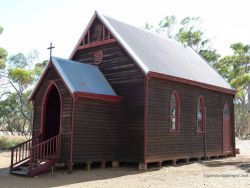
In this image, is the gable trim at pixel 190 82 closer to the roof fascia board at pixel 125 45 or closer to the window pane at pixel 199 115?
the roof fascia board at pixel 125 45

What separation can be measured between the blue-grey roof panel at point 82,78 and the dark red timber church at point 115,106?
0.14 feet

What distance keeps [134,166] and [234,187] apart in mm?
6960

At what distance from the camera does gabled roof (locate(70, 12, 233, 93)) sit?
1814cm

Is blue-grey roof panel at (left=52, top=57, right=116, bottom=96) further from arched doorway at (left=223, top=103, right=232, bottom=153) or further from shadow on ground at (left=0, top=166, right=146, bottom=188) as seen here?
arched doorway at (left=223, top=103, right=232, bottom=153)

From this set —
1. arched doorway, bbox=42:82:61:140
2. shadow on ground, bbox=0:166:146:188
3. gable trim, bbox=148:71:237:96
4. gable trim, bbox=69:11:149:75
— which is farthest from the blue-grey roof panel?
shadow on ground, bbox=0:166:146:188

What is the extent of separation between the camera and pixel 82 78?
1716cm

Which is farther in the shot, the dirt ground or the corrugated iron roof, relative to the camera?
the corrugated iron roof

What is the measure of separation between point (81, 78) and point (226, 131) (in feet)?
41.4

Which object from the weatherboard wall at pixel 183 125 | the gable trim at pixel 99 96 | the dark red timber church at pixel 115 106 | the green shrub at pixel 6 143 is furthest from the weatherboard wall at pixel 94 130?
the green shrub at pixel 6 143

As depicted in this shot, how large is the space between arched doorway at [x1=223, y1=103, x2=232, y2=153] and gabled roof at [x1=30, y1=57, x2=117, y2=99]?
10287 millimetres

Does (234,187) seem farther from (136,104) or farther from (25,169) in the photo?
(25,169)

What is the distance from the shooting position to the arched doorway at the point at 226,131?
2477cm

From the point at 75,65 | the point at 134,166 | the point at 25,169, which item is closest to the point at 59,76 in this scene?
the point at 75,65

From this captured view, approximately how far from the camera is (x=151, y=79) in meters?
17.4
